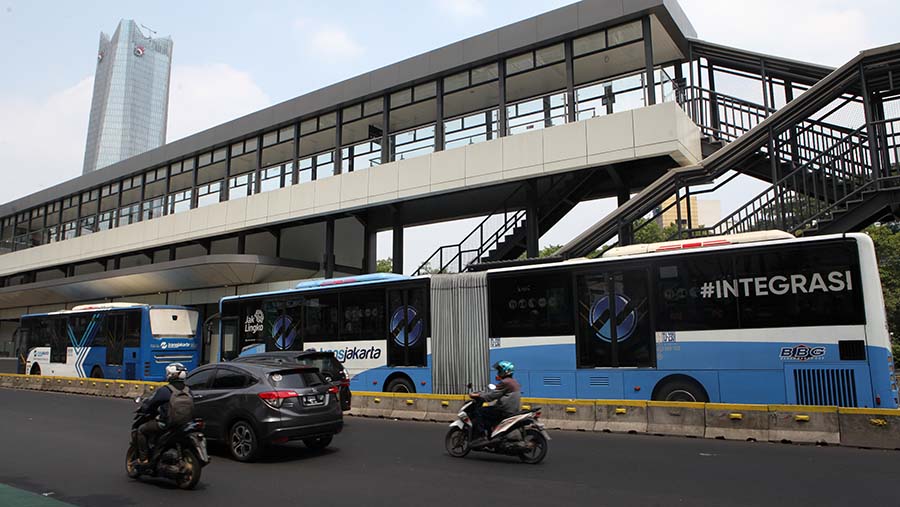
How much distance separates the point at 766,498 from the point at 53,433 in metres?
12.8

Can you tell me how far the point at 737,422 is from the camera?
1068 centimetres

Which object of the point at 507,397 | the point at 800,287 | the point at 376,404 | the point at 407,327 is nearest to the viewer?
the point at 507,397

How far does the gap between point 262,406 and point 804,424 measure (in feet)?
28.9

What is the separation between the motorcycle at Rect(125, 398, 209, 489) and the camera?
302 inches

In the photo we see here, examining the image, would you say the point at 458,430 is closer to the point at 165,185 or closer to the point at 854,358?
the point at 854,358

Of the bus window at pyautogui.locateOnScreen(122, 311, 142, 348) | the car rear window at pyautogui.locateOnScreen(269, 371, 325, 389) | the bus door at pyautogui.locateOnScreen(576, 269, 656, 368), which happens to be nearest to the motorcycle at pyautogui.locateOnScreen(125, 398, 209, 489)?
the car rear window at pyautogui.locateOnScreen(269, 371, 325, 389)

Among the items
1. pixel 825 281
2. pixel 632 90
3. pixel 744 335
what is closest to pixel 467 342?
pixel 744 335

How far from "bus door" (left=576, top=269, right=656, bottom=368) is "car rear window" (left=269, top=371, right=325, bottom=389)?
578 centimetres

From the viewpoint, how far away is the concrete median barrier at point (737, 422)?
10.5m

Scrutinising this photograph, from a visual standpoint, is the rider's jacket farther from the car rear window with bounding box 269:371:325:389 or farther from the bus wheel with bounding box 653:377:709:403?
the bus wheel with bounding box 653:377:709:403

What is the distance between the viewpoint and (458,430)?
9.61 meters

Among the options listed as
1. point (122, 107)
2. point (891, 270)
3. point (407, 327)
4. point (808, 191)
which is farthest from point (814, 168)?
point (122, 107)

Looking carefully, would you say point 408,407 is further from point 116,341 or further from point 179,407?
point 116,341

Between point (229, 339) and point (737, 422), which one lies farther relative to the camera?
point (229, 339)
